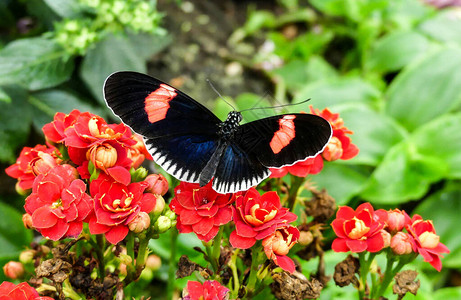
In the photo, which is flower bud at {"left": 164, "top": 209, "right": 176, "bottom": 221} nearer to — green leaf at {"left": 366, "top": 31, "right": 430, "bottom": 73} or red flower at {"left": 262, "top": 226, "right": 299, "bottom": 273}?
red flower at {"left": 262, "top": 226, "right": 299, "bottom": 273}

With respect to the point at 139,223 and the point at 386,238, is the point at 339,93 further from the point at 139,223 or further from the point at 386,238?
the point at 139,223

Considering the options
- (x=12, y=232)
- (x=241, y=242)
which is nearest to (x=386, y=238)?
(x=241, y=242)

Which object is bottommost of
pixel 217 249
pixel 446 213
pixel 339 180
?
pixel 446 213

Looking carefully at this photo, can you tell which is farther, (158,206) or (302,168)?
(302,168)

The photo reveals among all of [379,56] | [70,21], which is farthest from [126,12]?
[379,56]

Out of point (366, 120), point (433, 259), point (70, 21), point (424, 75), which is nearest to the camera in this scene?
point (433, 259)

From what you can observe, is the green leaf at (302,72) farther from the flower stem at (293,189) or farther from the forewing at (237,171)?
the forewing at (237,171)

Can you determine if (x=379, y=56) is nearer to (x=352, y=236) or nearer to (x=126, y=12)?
(x=126, y=12)
